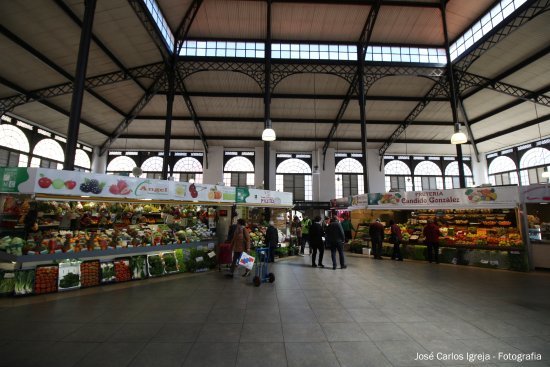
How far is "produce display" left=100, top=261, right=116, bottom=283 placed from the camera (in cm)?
562

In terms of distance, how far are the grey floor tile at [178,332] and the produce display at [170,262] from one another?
3303mm

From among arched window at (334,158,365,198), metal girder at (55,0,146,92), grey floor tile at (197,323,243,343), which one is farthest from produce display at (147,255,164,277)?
arched window at (334,158,365,198)

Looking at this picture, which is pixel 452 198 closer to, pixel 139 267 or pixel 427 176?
pixel 139 267

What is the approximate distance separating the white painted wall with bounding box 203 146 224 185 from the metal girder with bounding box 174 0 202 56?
9544mm

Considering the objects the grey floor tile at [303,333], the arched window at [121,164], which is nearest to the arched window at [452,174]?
the grey floor tile at [303,333]

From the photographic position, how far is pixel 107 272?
5672 millimetres

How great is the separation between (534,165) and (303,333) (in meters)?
23.4

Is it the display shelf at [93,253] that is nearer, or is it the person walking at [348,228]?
the display shelf at [93,253]

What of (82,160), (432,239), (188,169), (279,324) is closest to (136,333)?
(279,324)

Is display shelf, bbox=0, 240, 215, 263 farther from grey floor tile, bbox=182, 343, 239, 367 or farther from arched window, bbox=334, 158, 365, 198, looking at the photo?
arched window, bbox=334, 158, 365, 198

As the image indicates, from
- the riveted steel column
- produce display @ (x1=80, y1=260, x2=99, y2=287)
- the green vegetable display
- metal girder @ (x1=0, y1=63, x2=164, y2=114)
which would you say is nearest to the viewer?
the green vegetable display

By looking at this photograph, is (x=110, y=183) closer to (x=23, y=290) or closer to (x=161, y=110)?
(x=23, y=290)

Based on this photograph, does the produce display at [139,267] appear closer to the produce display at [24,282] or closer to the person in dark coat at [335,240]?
the produce display at [24,282]

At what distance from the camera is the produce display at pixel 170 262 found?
6664mm
